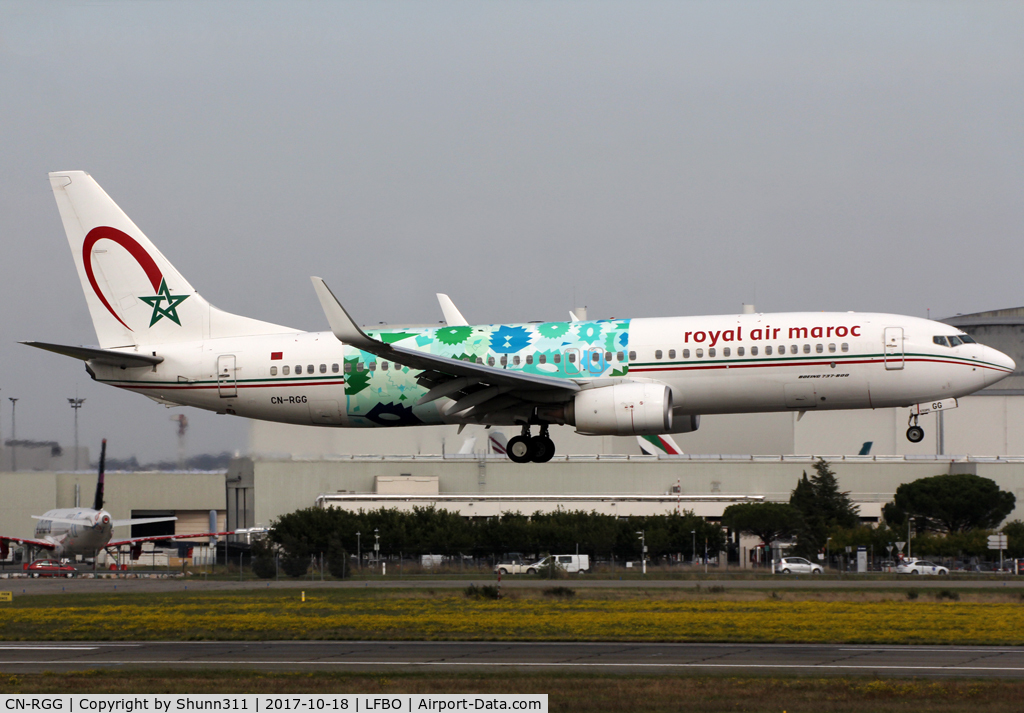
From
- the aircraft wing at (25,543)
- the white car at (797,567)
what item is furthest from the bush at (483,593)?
the aircraft wing at (25,543)

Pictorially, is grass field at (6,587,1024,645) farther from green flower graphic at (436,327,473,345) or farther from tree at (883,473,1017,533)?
tree at (883,473,1017,533)

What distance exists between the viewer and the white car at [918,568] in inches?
2596

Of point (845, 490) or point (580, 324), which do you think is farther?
point (845, 490)

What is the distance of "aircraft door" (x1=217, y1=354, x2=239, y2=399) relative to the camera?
38.2m

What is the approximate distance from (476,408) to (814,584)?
26.2 metres

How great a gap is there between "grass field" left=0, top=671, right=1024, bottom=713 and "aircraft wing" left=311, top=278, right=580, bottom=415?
9163 mm

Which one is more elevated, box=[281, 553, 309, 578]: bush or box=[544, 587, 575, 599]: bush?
box=[544, 587, 575, 599]: bush

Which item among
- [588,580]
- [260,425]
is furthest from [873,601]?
[260,425]

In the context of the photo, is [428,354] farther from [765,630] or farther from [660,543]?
[660,543]

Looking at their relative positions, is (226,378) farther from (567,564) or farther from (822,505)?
(822,505)

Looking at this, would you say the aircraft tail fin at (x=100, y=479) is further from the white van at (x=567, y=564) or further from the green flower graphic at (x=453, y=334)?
the green flower graphic at (x=453, y=334)

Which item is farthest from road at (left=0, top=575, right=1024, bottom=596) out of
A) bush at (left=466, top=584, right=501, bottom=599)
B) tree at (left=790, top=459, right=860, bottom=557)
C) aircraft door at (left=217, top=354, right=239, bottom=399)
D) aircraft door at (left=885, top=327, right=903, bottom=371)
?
tree at (left=790, top=459, right=860, bottom=557)

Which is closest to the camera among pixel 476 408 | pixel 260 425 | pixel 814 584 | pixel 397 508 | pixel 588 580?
pixel 476 408

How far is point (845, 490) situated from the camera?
106750 millimetres
